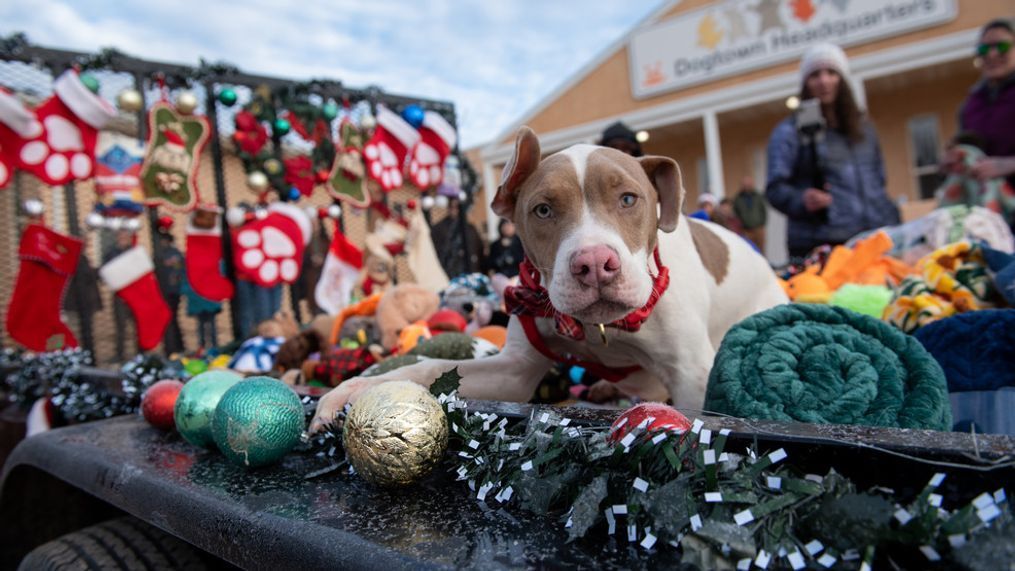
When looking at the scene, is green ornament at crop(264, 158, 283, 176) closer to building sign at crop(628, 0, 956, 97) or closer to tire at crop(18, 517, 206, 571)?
tire at crop(18, 517, 206, 571)

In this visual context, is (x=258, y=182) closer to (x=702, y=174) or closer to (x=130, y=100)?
(x=130, y=100)

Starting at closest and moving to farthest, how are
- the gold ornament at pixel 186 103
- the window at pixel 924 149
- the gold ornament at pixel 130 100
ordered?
the gold ornament at pixel 130 100 < the gold ornament at pixel 186 103 < the window at pixel 924 149

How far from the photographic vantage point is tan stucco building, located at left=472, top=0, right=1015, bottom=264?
10008mm

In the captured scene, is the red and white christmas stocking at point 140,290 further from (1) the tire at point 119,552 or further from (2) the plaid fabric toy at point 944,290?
(2) the plaid fabric toy at point 944,290

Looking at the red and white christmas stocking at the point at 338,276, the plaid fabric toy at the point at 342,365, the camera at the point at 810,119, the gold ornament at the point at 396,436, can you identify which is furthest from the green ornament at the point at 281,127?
the gold ornament at the point at 396,436

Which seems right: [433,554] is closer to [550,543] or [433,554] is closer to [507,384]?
[550,543]

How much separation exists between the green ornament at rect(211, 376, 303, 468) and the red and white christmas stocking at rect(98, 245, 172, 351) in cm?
383

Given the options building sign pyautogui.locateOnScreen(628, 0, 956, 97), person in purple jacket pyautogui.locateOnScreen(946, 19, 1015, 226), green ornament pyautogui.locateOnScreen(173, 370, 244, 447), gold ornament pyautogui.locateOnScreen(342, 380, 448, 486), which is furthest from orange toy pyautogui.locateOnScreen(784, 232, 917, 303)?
building sign pyautogui.locateOnScreen(628, 0, 956, 97)

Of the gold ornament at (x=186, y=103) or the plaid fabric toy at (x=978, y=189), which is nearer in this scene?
the plaid fabric toy at (x=978, y=189)

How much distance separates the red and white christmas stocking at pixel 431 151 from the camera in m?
5.89

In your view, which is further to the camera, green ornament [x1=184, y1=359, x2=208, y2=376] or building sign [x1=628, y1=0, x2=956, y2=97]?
building sign [x1=628, y1=0, x2=956, y2=97]

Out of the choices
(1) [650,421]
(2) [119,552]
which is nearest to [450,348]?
(2) [119,552]

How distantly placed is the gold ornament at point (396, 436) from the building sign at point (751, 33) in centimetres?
1137

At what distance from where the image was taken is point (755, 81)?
10992mm
